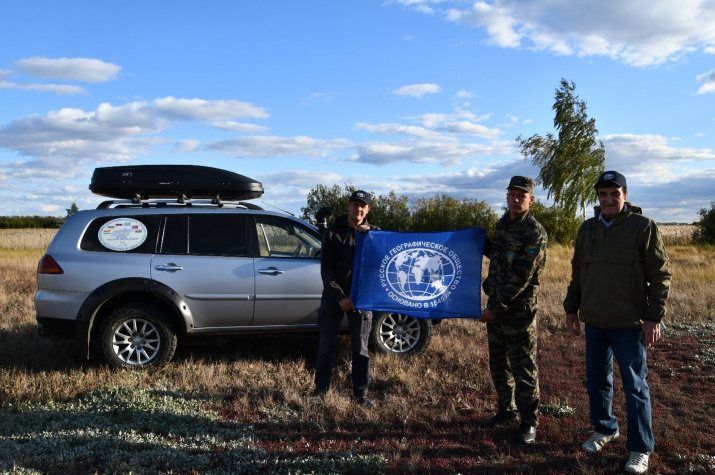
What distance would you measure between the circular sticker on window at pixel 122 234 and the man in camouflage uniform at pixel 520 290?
3.89 meters

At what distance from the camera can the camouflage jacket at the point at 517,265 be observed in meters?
4.34

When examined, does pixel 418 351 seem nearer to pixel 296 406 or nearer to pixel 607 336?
pixel 296 406

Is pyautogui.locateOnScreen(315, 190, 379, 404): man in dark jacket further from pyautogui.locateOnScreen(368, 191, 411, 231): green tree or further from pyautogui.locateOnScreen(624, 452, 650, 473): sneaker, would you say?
pyautogui.locateOnScreen(368, 191, 411, 231): green tree

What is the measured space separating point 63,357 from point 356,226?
4.11 meters

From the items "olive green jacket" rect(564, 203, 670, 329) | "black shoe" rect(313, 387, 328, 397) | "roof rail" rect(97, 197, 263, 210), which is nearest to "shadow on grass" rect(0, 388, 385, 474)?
"black shoe" rect(313, 387, 328, 397)

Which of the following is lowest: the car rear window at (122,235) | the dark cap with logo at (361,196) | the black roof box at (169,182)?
the car rear window at (122,235)

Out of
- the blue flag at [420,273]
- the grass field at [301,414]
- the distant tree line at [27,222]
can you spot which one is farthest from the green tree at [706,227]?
the distant tree line at [27,222]

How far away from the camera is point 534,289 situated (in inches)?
175

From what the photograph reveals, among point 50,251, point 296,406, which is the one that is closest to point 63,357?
point 50,251

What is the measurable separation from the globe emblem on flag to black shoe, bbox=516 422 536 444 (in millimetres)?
1342

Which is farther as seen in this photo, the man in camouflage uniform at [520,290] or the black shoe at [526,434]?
the black shoe at [526,434]

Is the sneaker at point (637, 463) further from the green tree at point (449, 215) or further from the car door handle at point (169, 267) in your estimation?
the green tree at point (449, 215)

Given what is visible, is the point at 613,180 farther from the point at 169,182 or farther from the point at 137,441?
the point at 169,182

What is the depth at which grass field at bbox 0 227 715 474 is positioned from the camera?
4090 millimetres
